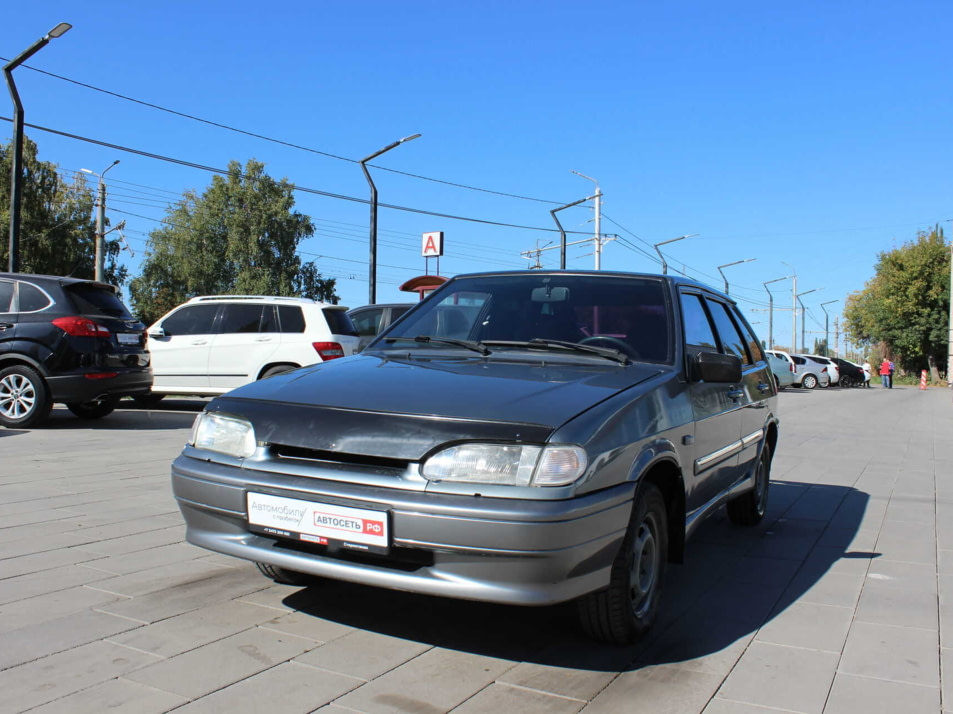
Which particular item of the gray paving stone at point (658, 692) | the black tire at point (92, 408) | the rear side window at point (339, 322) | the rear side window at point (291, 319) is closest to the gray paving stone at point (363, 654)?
the gray paving stone at point (658, 692)

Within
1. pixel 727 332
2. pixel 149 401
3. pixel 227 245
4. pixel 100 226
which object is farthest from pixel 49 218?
pixel 727 332

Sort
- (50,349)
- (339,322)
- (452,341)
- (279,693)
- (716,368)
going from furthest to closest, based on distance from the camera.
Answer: (339,322) < (50,349) < (452,341) < (716,368) < (279,693)

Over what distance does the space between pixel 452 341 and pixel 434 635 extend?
1421 millimetres

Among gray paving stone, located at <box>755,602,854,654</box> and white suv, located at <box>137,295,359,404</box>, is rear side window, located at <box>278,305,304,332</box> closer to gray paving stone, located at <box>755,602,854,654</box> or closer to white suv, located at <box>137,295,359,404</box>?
white suv, located at <box>137,295,359,404</box>

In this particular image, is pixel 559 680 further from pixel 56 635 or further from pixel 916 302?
pixel 916 302

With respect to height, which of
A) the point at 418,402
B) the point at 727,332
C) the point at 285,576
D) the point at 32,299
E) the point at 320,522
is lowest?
the point at 285,576

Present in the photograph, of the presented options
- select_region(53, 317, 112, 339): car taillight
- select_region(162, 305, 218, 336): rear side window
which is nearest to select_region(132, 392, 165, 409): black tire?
select_region(162, 305, 218, 336): rear side window

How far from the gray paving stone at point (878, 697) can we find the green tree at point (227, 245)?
61.2 metres

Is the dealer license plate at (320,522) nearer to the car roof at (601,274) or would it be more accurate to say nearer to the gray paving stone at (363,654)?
the gray paving stone at (363,654)

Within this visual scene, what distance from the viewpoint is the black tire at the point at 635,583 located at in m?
3.02

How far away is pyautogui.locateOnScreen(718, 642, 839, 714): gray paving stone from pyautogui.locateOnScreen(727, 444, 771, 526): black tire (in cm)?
220

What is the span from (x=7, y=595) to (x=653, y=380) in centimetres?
293

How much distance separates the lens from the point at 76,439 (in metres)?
8.76

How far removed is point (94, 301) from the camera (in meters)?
9.80
